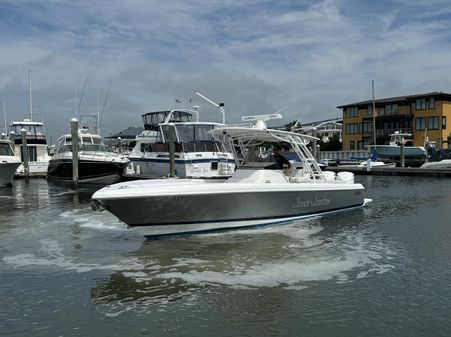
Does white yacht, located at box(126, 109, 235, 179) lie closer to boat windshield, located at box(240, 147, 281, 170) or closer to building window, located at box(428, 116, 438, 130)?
boat windshield, located at box(240, 147, 281, 170)

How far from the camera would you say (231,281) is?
799cm

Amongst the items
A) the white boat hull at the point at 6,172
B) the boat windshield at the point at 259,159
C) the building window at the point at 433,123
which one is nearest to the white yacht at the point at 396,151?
the building window at the point at 433,123

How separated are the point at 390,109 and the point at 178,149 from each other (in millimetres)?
42394

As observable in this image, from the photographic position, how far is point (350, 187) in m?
15.4

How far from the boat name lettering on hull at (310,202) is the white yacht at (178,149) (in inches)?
480

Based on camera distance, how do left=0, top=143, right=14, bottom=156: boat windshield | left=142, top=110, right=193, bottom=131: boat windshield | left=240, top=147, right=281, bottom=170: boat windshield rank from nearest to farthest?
1. left=240, top=147, right=281, bottom=170: boat windshield
2. left=0, top=143, right=14, bottom=156: boat windshield
3. left=142, top=110, right=193, bottom=131: boat windshield

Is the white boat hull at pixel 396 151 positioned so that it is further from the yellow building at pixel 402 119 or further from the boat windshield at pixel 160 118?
the boat windshield at pixel 160 118

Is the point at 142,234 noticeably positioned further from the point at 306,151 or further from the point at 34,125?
the point at 34,125

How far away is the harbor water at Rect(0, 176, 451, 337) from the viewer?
20.3 ft

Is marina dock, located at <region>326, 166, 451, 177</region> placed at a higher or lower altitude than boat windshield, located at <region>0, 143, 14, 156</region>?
lower

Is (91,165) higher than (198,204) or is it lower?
higher

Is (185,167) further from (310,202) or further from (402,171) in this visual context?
(402,171)

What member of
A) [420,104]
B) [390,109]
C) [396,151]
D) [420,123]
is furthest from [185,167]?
[390,109]

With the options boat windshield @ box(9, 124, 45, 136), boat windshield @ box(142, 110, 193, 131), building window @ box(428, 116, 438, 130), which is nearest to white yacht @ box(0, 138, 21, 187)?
boat windshield @ box(142, 110, 193, 131)
